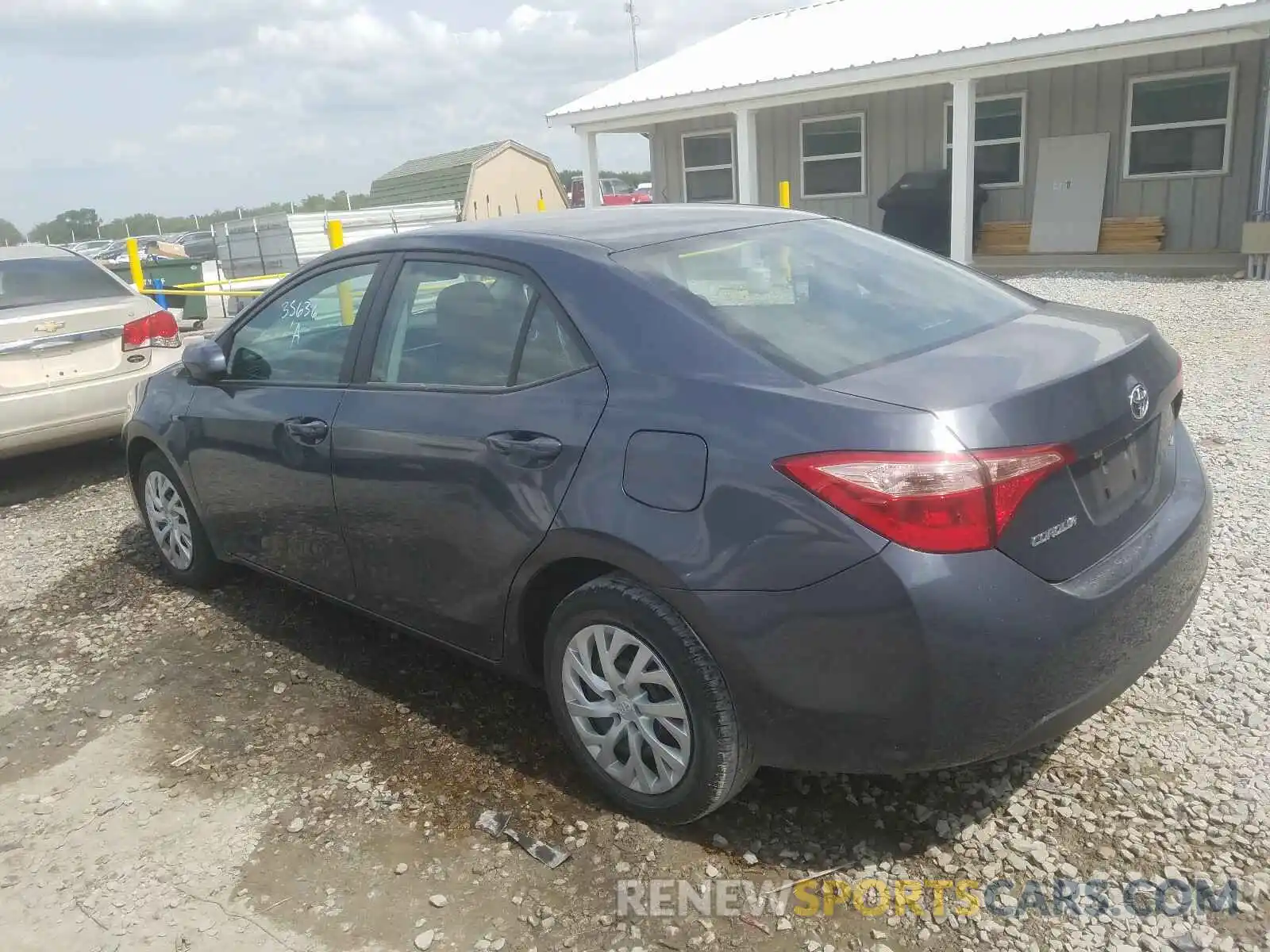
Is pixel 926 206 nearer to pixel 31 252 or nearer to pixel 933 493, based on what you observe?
pixel 31 252

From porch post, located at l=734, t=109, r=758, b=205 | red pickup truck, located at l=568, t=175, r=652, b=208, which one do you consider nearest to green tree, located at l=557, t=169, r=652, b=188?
red pickup truck, located at l=568, t=175, r=652, b=208

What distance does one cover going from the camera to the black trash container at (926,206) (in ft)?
50.9

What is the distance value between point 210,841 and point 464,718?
0.87 meters

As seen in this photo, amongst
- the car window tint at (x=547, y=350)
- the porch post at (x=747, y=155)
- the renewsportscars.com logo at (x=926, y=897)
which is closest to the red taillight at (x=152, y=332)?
the car window tint at (x=547, y=350)

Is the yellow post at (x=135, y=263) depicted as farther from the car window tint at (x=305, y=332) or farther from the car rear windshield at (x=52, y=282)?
the car window tint at (x=305, y=332)

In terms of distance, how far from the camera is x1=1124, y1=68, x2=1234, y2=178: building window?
13.3 meters

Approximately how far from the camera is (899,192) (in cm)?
1572

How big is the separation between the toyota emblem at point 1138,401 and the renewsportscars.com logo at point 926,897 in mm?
1139

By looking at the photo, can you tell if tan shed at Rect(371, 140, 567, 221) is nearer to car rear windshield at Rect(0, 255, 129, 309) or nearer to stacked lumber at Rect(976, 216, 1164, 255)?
stacked lumber at Rect(976, 216, 1164, 255)

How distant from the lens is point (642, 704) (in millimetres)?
2707

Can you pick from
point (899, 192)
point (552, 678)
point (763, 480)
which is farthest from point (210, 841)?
point (899, 192)

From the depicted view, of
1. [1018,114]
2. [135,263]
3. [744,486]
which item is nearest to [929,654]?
[744,486]

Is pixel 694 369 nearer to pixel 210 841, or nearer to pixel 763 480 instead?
pixel 763 480

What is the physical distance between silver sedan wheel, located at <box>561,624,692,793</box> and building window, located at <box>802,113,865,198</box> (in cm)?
1567
